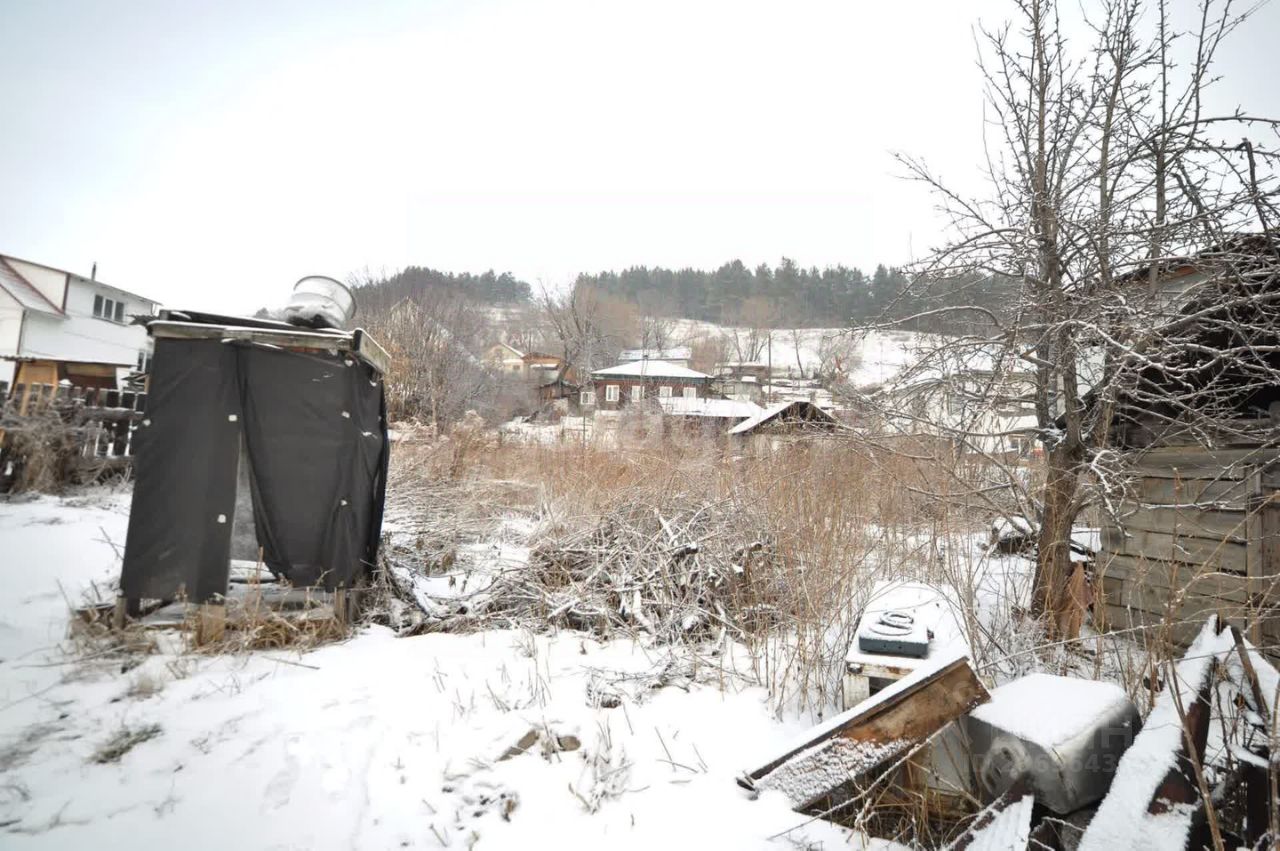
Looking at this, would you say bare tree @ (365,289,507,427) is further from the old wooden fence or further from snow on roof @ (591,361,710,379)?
snow on roof @ (591,361,710,379)

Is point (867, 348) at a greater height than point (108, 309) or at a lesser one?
lesser

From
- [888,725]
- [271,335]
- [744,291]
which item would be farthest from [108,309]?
[744,291]

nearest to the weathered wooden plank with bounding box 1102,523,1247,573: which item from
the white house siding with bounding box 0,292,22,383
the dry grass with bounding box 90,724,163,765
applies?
the dry grass with bounding box 90,724,163,765

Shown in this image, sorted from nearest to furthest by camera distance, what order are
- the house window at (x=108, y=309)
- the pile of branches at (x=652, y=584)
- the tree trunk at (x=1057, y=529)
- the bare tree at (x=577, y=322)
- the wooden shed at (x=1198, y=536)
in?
1. the wooden shed at (x=1198, y=536)
2. the tree trunk at (x=1057, y=529)
3. the pile of branches at (x=652, y=584)
4. the house window at (x=108, y=309)
5. the bare tree at (x=577, y=322)

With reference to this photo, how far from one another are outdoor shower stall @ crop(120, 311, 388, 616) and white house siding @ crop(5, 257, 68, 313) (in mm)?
1243

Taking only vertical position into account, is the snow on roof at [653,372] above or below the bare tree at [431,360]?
above

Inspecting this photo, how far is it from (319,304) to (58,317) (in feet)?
11.6

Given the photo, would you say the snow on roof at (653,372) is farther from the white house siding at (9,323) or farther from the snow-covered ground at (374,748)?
the snow-covered ground at (374,748)

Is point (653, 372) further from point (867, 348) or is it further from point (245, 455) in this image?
point (245, 455)

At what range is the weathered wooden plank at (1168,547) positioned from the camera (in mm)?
3891

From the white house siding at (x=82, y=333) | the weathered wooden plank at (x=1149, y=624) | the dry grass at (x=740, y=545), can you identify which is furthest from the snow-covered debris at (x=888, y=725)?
the white house siding at (x=82, y=333)

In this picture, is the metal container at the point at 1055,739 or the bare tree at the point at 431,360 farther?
the bare tree at the point at 431,360

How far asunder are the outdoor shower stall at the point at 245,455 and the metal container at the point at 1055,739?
4.00m

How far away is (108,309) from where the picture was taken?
8.81 m
